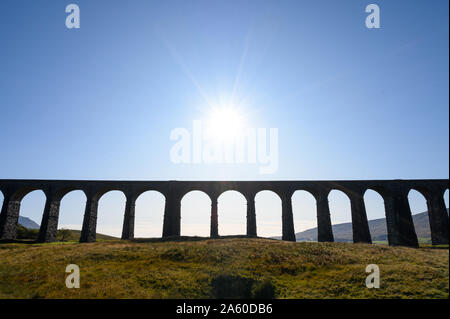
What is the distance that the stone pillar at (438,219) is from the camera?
3581 centimetres

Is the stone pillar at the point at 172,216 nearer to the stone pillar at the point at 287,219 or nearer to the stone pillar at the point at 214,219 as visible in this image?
the stone pillar at the point at 214,219

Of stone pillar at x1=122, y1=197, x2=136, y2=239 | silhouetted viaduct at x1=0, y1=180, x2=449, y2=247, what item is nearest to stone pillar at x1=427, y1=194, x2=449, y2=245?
silhouetted viaduct at x1=0, y1=180, x2=449, y2=247

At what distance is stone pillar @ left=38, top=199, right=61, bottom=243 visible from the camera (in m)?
35.3

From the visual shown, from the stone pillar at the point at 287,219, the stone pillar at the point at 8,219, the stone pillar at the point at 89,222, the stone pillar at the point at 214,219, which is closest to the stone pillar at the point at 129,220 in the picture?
the stone pillar at the point at 89,222

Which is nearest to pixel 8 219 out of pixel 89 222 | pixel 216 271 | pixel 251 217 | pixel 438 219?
pixel 89 222

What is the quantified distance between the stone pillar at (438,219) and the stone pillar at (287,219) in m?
21.3

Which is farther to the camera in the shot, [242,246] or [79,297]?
[242,246]

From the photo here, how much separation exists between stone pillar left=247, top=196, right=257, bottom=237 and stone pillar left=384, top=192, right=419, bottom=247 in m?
19.7

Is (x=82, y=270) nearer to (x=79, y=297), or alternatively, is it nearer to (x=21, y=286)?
(x=21, y=286)

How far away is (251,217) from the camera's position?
36062 millimetres
